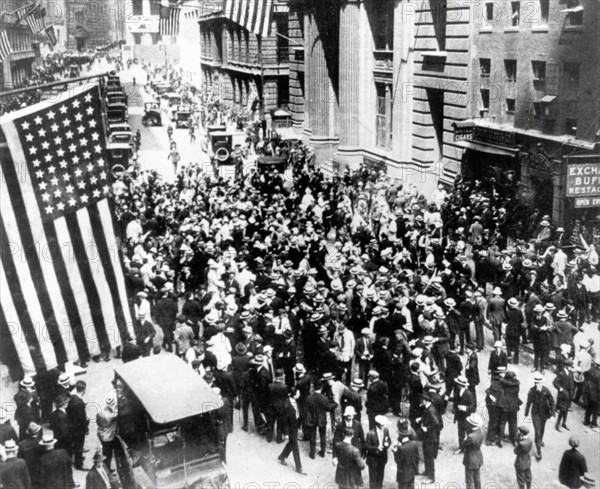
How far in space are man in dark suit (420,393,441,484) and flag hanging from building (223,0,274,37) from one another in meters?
22.7

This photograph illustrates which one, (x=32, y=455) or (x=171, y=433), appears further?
(x=32, y=455)

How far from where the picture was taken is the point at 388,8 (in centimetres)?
3612

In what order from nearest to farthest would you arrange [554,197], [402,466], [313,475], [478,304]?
1. [402,466]
2. [313,475]
3. [478,304]
4. [554,197]

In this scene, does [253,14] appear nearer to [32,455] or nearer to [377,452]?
[377,452]

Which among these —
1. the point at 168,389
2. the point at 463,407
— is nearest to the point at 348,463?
the point at 463,407

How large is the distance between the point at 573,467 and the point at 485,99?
21.0m

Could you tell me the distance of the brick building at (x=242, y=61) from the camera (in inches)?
2296

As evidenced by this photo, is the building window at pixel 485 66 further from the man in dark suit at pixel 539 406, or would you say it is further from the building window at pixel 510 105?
the man in dark suit at pixel 539 406

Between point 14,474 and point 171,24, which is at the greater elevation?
point 171,24

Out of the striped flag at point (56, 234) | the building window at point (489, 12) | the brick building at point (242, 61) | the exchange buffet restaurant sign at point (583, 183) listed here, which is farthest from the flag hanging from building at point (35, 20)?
the striped flag at point (56, 234)

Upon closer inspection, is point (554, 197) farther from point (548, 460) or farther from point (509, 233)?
point (548, 460)

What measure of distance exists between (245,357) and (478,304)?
593 cm

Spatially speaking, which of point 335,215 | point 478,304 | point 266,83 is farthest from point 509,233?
point 266,83

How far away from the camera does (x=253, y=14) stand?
31.1m
